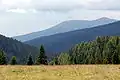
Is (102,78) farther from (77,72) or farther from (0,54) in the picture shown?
(0,54)

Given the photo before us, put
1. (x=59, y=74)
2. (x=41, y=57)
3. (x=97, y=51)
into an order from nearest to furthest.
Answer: (x=59, y=74), (x=41, y=57), (x=97, y=51)

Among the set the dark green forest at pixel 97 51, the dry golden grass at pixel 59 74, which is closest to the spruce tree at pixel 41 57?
the dark green forest at pixel 97 51

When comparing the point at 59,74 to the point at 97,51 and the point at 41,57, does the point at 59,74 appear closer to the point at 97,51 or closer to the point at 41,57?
the point at 41,57

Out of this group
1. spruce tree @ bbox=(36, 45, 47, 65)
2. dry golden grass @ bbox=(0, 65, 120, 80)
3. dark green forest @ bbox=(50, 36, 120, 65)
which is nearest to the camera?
dry golden grass @ bbox=(0, 65, 120, 80)

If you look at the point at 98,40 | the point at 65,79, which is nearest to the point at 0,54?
the point at 65,79

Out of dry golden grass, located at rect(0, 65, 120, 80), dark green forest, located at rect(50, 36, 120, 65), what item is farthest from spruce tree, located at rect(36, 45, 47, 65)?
dry golden grass, located at rect(0, 65, 120, 80)

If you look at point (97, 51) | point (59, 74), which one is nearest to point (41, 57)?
point (97, 51)

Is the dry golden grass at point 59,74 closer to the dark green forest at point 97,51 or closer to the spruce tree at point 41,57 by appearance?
the spruce tree at point 41,57

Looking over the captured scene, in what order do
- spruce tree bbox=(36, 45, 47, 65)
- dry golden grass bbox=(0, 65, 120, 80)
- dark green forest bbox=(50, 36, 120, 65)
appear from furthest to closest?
1. dark green forest bbox=(50, 36, 120, 65)
2. spruce tree bbox=(36, 45, 47, 65)
3. dry golden grass bbox=(0, 65, 120, 80)

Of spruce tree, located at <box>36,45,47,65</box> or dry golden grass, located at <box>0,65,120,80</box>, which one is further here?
spruce tree, located at <box>36,45,47,65</box>

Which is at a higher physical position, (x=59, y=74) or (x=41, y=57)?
(x=41, y=57)

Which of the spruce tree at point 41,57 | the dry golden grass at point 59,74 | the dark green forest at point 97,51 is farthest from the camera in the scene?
the dark green forest at point 97,51

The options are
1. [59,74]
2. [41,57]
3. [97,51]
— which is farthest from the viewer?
[97,51]

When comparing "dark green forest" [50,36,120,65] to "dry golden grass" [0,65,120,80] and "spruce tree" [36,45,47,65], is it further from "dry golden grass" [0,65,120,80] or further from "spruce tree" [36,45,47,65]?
"dry golden grass" [0,65,120,80]
